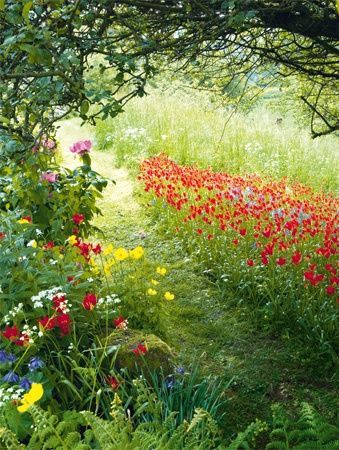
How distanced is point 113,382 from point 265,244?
263 cm

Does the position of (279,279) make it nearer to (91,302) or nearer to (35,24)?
(91,302)

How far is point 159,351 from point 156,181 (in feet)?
13.9

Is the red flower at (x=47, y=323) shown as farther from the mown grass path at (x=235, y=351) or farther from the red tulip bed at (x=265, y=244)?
the red tulip bed at (x=265, y=244)

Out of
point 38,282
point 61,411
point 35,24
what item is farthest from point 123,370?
point 35,24

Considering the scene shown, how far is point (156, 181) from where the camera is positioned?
704 cm

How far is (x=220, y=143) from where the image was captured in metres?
9.02

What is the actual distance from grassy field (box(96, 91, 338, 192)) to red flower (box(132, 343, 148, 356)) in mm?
5274

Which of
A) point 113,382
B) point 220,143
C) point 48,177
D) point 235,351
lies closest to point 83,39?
point 48,177

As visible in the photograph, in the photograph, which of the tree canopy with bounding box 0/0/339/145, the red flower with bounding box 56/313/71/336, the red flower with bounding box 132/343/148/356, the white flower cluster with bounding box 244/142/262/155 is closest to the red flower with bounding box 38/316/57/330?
the red flower with bounding box 56/313/71/336

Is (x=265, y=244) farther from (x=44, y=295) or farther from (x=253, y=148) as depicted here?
(x=253, y=148)

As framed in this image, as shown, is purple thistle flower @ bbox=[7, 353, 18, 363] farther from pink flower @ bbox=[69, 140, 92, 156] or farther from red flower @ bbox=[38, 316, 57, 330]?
pink flower @ bbox=[69, 140, 92, 156]

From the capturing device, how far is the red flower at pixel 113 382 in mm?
2463

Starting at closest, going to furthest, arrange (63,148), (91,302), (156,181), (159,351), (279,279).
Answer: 1. (91,302)
2. (159,351)
3. (279,279)
4. (156,181)
5. (63,148)

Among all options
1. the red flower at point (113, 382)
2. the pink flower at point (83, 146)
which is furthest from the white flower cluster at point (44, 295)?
the pink flower at point (83, 146)
